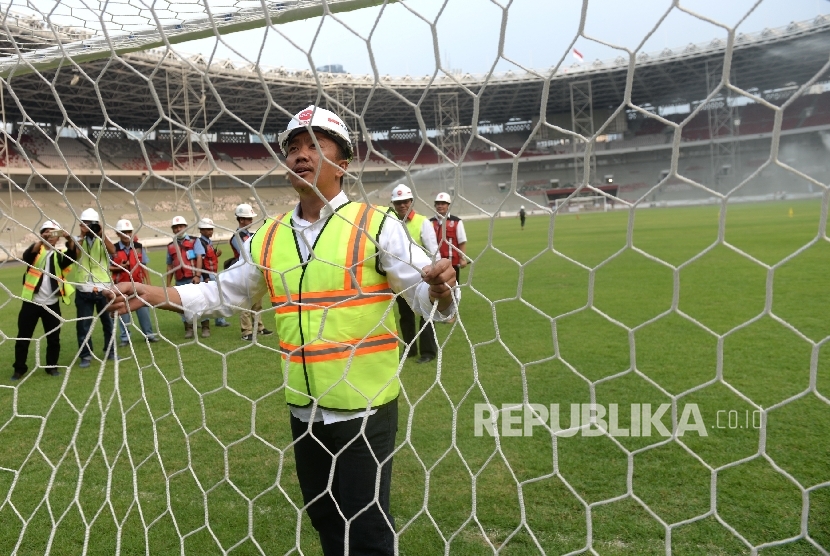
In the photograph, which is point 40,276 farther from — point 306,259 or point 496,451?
point 496,451

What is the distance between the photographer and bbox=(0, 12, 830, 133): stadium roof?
7.27 ft

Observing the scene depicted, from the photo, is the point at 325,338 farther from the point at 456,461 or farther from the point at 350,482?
the point at 456,461

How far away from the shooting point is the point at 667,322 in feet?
19.8

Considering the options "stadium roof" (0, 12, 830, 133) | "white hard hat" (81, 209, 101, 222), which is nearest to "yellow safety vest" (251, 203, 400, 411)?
"stadium roof" (0, 12, 830, 133)

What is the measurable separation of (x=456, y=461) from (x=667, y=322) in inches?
148

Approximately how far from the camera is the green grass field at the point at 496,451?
7.61 ft

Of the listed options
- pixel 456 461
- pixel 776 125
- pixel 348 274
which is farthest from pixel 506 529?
pixel 776 125

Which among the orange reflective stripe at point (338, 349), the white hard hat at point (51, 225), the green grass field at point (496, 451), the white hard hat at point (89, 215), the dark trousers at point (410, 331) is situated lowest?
the green grass field at point (496, 451)

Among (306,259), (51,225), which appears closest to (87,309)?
(51,225)

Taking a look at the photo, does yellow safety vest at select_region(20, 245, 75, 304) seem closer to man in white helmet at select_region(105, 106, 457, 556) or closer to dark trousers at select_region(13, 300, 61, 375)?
dark trousers at select_region(13, 300, 61, 375)

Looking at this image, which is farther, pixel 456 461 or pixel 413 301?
pixel 456 461

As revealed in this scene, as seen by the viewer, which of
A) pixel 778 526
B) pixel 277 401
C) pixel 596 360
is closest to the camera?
pixel 778 526

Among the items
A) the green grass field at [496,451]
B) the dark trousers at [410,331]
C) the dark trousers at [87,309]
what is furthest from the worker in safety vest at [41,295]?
the dark trousers at [410,331]

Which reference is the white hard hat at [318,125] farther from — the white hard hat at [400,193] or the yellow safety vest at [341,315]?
the white hard hat at [400,193]
